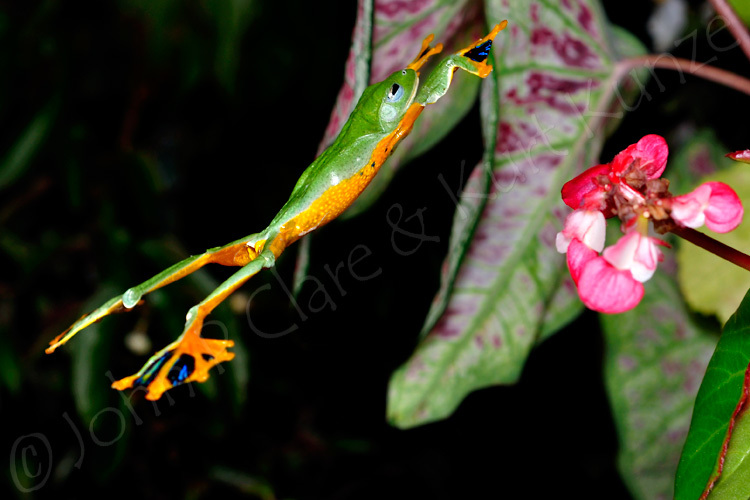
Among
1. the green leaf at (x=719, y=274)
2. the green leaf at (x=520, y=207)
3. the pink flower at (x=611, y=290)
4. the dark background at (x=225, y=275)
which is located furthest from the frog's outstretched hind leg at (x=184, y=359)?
the green leaf at (x=719, y=274)

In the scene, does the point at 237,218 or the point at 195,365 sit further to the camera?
the point at 237,218

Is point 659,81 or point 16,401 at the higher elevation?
point 16,401

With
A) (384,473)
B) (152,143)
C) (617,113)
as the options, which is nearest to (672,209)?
(617,113)

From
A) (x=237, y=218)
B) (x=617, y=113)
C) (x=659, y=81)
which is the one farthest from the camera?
(x=237, y=218)

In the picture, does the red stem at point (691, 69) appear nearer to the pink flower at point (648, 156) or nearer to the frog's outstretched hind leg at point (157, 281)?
the pink flower at point (648, 156)

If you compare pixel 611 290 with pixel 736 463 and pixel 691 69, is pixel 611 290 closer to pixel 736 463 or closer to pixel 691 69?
pixel 736 463

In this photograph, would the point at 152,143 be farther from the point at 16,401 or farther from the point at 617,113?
the point at 617,113

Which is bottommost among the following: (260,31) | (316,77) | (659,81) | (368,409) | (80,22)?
(368,409)

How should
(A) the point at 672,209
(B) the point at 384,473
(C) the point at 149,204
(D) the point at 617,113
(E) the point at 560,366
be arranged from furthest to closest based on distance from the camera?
(B) the point at 384,473
(C) the point at 149,204
(E) the point at 560,366
(D) the point at 617,113
(A) the point at 672,209

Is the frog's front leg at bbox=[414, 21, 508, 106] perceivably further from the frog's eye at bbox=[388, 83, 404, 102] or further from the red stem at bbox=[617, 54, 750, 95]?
the red stem at bbox=[617, 54, 750, 95]
